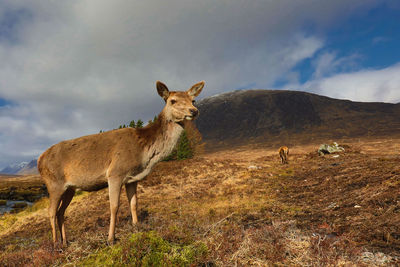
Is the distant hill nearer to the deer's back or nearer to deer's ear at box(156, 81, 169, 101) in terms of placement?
deer's ear at box(156, 81, 169, 101)

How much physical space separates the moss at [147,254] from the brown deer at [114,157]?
5.02 feet

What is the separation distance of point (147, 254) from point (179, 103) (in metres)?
3.52

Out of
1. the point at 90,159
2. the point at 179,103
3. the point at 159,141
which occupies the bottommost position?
the point at 90,159

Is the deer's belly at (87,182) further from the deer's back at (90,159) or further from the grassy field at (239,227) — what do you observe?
the grassy field at (239,227)

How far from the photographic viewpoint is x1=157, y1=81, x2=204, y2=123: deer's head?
541 cm

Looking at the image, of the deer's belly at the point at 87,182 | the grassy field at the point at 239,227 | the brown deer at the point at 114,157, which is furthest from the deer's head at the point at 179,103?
the grassy field at the point at 239,227

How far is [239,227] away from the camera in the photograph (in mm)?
6137

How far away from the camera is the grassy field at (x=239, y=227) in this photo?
3557mm

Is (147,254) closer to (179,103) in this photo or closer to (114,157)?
(114,157)

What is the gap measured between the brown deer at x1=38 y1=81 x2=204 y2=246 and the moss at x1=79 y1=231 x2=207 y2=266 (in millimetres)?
1530

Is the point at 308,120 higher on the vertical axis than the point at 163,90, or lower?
higher

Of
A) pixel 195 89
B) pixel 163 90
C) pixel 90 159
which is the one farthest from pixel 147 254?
pixel 195 89

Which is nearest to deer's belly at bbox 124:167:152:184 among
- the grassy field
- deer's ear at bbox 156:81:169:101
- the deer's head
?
the grassy field

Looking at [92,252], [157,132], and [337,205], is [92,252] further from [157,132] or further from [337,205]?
[337,205]
